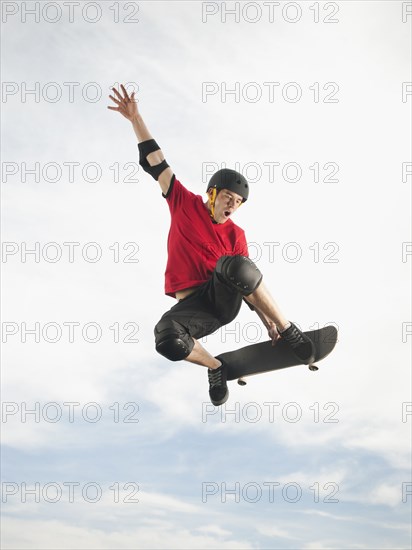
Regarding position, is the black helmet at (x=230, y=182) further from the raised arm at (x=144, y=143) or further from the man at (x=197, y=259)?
the raised arm at (x=144, y=143)

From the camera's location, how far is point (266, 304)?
730 cm

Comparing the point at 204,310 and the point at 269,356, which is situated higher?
the point at 204,310

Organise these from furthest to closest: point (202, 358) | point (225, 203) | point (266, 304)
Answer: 1. point (202, 358)
2. point (225, 203)
3. point (266, 304)

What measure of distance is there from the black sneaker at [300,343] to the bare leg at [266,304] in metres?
0.17

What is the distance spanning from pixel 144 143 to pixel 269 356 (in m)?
2.77

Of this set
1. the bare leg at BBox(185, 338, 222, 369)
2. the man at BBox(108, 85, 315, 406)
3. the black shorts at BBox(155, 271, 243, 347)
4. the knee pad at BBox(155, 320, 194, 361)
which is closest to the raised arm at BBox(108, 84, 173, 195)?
the man at BBox(108, 85, 315, 406)

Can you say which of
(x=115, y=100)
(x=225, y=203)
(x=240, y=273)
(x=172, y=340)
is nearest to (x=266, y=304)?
(x=240, y=273)


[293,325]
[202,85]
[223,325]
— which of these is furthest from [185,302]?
[202,85]

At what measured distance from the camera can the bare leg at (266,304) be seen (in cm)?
726

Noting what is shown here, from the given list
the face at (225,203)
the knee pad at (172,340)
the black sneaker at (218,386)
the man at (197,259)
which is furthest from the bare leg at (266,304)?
the black sneaker at (218,386)

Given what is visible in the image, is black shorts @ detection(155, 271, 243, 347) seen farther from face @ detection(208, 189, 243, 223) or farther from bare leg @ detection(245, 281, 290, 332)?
face @ detection(208, 189, 243, 223)

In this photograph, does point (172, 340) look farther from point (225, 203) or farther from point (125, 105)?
point (125, 105)

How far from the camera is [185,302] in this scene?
7711 millimetres

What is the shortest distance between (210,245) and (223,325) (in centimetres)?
93
